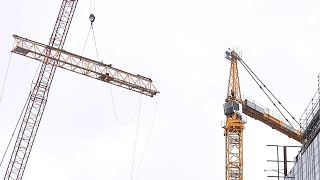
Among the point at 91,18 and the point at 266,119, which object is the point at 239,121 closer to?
the point at 266,119

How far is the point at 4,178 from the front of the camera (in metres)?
146

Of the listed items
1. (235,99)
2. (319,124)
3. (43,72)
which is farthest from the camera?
(235,99)

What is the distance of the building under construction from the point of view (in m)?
110

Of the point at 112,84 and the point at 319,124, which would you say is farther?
the point at 112,84

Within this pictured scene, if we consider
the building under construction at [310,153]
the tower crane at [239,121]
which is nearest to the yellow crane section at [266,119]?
the tower crane at [239,121]

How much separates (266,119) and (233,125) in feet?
21.6

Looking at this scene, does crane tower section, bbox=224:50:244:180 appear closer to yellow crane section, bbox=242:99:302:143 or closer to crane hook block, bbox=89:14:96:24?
yellow crane section, bbox=242:99:302:143

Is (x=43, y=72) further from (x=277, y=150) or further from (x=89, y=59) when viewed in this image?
(x=277, y=150)

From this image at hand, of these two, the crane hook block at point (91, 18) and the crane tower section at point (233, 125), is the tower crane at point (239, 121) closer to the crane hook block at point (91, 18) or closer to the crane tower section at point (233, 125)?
the crane tower section at point (233, 125)

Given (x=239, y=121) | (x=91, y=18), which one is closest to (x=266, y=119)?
(x=239, y=121)

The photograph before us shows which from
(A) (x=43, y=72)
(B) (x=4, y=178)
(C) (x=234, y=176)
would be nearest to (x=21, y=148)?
(B) (x=4, y=178)

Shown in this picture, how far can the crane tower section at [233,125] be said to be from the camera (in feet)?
536

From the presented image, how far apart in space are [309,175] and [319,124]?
23.8ft

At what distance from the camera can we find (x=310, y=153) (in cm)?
11431
